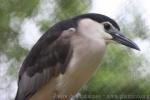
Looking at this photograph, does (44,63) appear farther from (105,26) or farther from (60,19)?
(60,19)

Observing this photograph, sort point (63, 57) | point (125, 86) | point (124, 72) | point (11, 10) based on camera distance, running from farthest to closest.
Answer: point (11, 10)
point (124, 72)
point (125, 86)
point (63, 57)

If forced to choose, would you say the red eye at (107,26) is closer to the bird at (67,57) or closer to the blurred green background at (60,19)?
the bird at (67,57)

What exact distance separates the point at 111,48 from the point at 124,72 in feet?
0.64

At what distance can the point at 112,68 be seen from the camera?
7.37 ft

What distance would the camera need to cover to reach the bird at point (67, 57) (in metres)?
1.00

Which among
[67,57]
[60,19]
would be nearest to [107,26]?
[67,57]

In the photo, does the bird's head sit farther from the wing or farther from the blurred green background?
the blurred green background

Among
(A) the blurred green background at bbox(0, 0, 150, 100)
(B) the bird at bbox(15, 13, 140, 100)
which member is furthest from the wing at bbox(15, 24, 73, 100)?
(A) the blurred green background at bbox(0, 0, 150, 100)

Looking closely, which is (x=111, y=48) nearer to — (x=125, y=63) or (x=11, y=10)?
(x=125, y=63)

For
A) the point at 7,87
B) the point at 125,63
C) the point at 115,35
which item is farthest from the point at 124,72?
the point at 115,35

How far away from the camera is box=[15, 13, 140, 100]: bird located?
3.29 feet

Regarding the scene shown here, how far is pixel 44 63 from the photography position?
1072mm

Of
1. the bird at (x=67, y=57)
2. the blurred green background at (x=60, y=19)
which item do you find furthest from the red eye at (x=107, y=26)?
the blurred green background at (x=60, y=19)

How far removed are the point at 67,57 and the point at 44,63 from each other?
79 millimetres
